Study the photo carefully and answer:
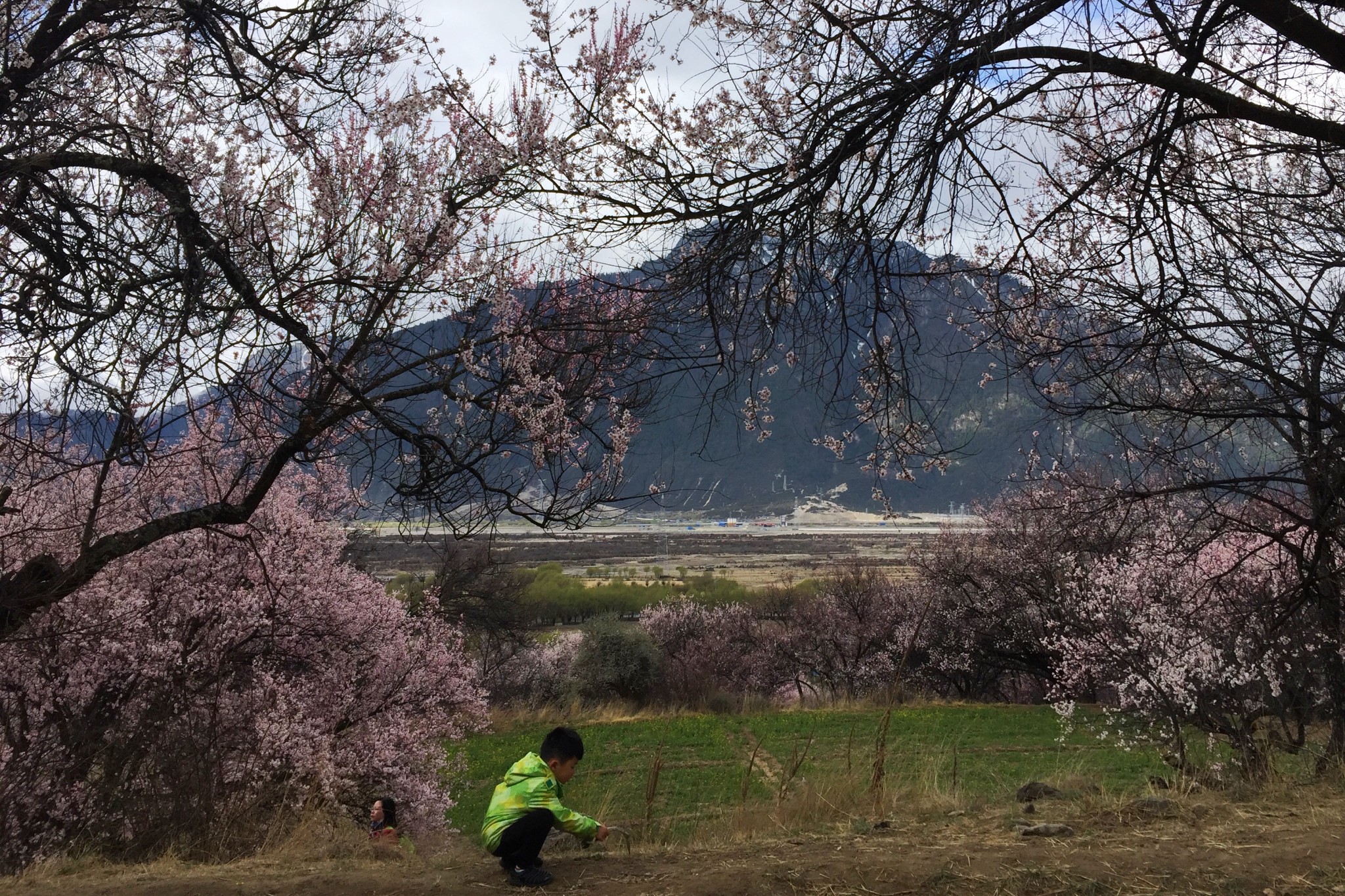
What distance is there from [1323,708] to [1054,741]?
35.0ft

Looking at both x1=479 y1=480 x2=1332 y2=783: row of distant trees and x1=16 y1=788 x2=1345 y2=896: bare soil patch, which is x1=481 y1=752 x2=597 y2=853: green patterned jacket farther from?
x1=479 y1=480 x2=1332 y2=783: row of distant trees

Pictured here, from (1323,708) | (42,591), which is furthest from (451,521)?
(1323,708)

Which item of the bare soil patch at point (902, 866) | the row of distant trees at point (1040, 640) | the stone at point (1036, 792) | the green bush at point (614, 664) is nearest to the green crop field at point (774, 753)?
the row of distant trees at point (1040, 640)

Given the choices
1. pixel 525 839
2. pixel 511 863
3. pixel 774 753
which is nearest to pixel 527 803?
pixel 525 839

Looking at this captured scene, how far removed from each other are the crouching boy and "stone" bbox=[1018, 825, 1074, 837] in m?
2.49

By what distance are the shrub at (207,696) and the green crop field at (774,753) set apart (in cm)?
274

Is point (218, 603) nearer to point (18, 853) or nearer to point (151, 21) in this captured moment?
point (18, 853)

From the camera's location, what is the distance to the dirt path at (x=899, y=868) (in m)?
4.33

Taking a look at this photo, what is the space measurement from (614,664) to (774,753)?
13.5 meters

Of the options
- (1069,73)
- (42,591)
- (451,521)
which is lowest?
(42,591)

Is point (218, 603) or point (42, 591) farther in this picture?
point (218, 603)

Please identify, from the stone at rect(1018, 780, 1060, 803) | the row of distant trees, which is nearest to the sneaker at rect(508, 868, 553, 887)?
the row of distant trees

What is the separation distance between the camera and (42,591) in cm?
555

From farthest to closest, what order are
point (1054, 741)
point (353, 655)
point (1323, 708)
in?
point (1054, 741), point (353, 655), point (1323, 708)
